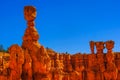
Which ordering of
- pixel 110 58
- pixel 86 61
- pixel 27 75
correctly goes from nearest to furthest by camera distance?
pixel 27 75 → pixel 110 58 → pixel 86 61

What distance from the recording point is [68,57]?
57719 mm

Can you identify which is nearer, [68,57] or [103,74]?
[103,74]

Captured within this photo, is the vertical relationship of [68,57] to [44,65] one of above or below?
above

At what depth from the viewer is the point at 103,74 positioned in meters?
52.4

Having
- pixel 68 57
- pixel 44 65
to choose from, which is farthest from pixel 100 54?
pixel 44 65

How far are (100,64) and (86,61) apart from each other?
3.58m

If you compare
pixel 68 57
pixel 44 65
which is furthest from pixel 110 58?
pixel 44 65

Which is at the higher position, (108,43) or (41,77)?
(108,43)

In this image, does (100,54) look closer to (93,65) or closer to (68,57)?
(93,65)

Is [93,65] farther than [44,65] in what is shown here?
Yes

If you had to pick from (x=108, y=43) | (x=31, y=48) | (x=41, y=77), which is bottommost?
(x=41, y=77)

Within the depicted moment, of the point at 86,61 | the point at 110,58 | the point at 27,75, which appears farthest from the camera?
the point at 86,61

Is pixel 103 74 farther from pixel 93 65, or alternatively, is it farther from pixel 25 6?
pixel 25 6

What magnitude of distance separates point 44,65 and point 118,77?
2575 cm
